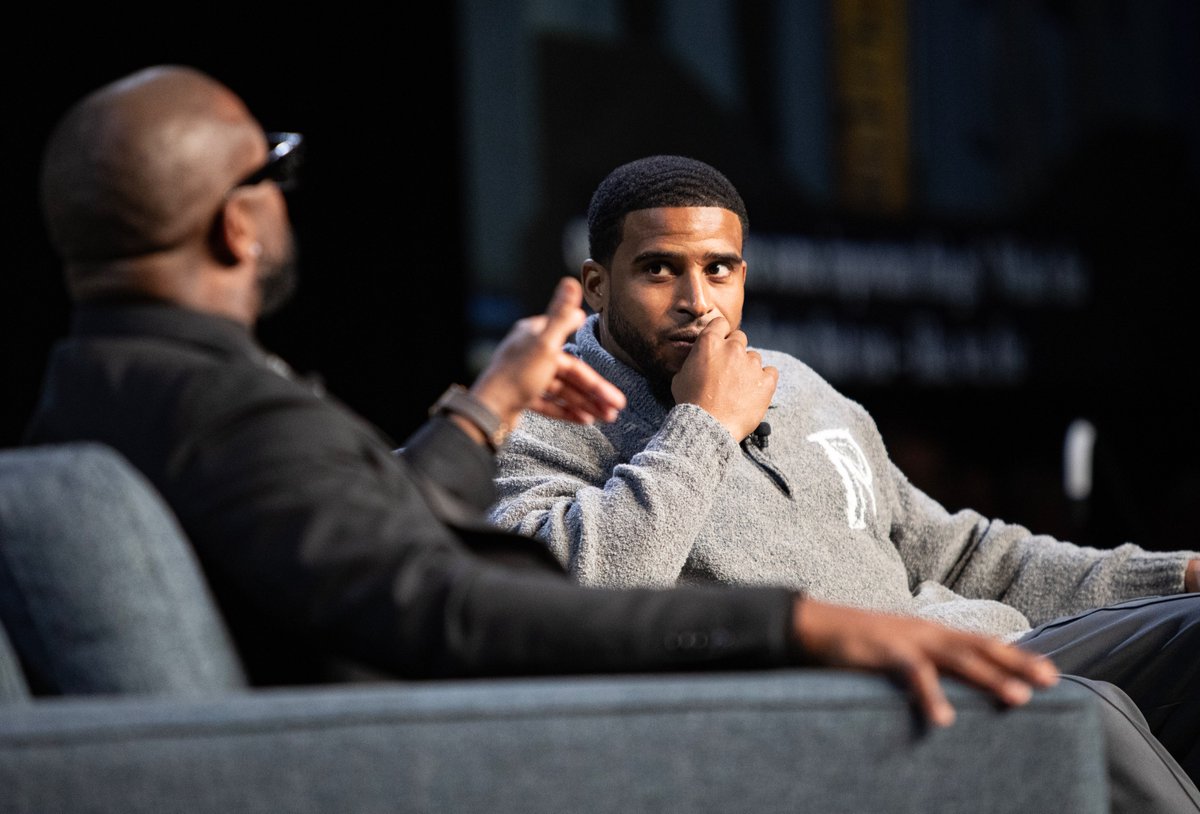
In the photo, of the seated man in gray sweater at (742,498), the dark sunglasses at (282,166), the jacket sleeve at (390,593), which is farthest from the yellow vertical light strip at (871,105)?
the jacket sleeve at (390,593)

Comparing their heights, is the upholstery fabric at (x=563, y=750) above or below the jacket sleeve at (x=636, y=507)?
above

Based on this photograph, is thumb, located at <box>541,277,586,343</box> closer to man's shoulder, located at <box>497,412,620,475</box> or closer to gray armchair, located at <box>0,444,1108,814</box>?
gray armchair, located at <box>0,444,1108,814</box>

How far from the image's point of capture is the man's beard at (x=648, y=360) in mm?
2100

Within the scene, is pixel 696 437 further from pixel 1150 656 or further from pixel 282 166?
pixel 282 166

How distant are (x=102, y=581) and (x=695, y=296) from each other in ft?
4.03

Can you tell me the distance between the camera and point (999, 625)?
1.96 metres

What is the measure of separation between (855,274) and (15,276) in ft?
7.69

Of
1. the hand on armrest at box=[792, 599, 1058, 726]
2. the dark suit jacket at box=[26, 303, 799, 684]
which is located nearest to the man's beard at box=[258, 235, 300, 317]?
the dark suit jacket at box=[26, 303, 799, 684]

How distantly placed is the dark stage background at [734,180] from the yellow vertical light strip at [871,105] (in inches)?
1.9

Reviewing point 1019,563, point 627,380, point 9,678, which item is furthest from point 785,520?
point 9,678

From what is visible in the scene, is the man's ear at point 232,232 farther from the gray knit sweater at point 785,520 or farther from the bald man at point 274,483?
the gray knit sweater at point 785,520

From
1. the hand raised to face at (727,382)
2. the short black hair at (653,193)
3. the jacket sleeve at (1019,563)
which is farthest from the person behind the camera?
the short black hair at (653,193)

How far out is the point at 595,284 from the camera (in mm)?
2225

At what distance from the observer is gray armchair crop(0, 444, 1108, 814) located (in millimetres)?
897
